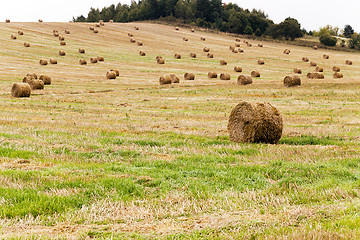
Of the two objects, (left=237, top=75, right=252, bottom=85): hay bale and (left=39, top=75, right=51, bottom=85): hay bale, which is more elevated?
(left=237, top=75, right=252, bottom=85): hay bale

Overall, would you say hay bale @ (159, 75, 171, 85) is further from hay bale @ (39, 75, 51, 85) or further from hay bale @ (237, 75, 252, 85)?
hay bale @ (39, 75, 51, 85)

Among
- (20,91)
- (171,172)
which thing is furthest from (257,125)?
(20,91)

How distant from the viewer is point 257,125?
12.2 metres

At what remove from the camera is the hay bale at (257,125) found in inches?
481

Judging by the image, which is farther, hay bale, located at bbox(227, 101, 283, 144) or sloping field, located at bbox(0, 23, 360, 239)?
hay bale, located at bbox(227, 101, 283, 144)

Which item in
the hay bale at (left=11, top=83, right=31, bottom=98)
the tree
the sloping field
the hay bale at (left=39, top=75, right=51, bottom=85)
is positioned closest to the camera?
the sloping field

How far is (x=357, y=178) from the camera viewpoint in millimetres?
7758

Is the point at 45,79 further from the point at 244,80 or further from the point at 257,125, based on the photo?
the point at 257,125

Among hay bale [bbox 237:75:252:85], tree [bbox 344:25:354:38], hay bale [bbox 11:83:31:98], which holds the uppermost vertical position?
tree [bbox 344:25:354:38]

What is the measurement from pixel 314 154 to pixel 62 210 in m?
6.70

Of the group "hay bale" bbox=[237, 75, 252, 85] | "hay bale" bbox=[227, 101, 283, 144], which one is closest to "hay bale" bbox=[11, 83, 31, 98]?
"hay bale" bbox=[227, 101, 283, 144]

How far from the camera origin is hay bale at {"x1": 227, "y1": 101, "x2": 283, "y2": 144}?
12.2m

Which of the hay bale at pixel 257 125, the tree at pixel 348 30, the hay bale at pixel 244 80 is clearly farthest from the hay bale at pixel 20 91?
the tree at pixel 348 30

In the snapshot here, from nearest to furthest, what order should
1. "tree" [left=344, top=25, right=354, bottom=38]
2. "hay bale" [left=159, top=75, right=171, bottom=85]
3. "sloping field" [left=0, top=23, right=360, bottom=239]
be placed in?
1. "sloping field" [left=0, top=23, right=360, bottom=239]
2. "hay bale" [left=159, top=75, right=171, bottom=85]
3. "tree" [left=344, top=25, right=354, bottom=38]
